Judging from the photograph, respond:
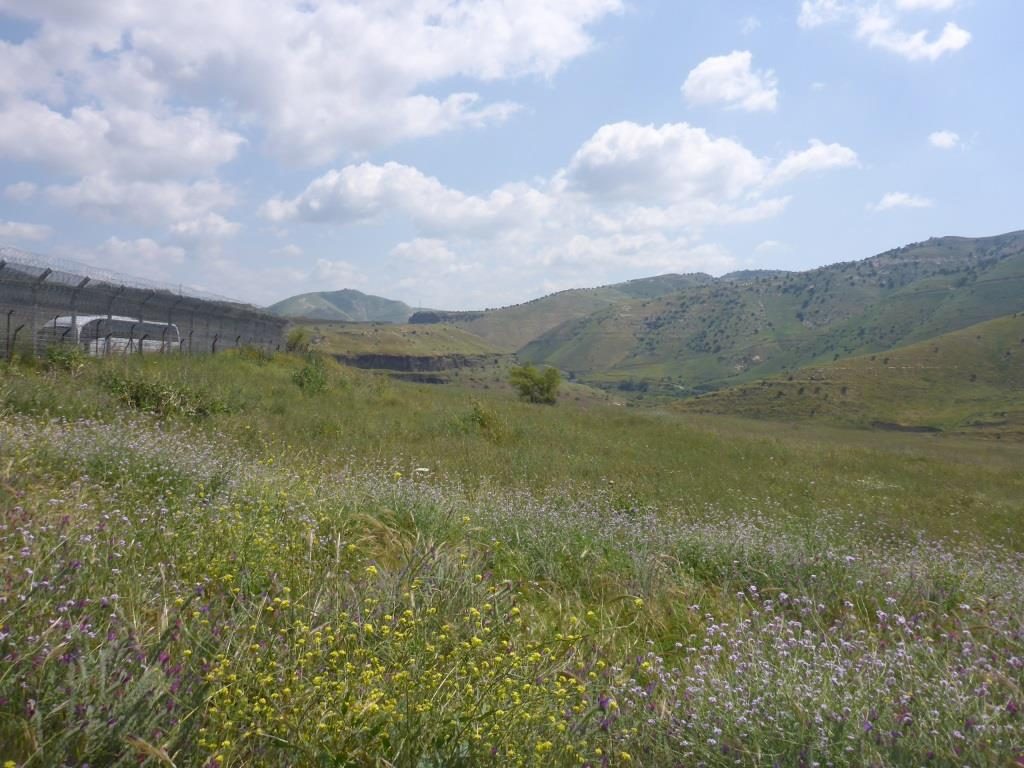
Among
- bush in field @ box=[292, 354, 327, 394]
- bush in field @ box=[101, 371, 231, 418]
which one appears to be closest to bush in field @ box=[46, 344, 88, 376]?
bush in field @ box=[101, 371, 231, 418]

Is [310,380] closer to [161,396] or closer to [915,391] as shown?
[161,396]

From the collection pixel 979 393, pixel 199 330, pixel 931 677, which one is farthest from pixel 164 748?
pixel 979 393

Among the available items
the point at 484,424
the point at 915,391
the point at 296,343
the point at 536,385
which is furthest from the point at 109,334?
the point at 915,391

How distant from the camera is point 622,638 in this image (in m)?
4.03

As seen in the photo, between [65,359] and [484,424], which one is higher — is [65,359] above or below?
above

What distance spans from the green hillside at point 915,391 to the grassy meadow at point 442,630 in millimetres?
67316

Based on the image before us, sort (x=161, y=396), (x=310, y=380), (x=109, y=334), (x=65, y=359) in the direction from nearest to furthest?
(x=161, y=396)
(x=65, y=359)
(x=109, y=334)
(x=310, y=380)

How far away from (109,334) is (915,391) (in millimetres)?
87280

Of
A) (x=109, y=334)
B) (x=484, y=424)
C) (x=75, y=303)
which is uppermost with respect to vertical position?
(x=75, y=303)

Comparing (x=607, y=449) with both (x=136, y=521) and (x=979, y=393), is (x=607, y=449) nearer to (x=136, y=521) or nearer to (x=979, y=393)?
(x=136, y=521)

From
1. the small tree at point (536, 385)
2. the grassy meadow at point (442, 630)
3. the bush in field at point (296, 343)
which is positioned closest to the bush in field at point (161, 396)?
the grassy meadow at point (442, 630)

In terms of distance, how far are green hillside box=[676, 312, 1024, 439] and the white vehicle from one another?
64019 millimetres

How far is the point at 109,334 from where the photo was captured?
1900 cm

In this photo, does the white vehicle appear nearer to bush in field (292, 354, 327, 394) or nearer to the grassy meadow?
→ bush in field (292, 354, 327, 394)
